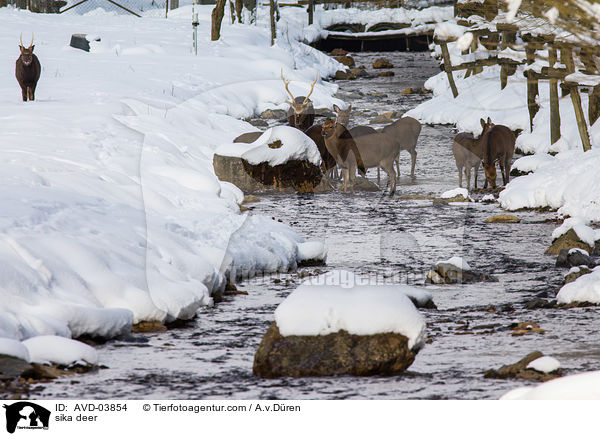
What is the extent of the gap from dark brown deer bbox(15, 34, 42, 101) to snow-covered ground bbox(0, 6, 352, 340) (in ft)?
1.38

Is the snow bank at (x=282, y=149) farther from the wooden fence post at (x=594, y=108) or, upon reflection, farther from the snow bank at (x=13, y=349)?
the snow bank at (x=13, y=349)

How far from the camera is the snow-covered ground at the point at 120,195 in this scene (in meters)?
7.46

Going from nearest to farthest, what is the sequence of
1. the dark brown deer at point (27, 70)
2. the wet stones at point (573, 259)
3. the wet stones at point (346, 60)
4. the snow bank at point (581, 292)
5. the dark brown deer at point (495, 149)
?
the snow bank at point (581, 292), the wet stones at point (573, 259), the dark brown deer at point (495, 149), the dark brown deer at point (27, 70), the wet stones at point (346, 60)

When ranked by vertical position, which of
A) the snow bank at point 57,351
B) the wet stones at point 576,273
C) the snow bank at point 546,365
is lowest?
Result: the wet stones at point 576,273

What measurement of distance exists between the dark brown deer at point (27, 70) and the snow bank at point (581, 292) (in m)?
12.5

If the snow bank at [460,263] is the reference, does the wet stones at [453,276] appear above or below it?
below

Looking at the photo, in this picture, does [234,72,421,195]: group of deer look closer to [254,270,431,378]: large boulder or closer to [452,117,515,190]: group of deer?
[452,117,515,190]: group of deer

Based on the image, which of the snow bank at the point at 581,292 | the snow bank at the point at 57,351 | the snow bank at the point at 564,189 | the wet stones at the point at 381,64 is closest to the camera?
the snow bank at the point at 57,351

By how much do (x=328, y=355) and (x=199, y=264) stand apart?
3810mm

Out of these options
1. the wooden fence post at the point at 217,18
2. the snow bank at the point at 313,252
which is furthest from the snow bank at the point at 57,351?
the wooden fence post at the point at 217,18

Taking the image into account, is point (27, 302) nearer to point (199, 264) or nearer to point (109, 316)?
point (109, 316)

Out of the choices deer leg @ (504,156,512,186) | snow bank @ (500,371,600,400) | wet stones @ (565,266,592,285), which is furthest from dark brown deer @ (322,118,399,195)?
snow bank @ (500,371,600,400)

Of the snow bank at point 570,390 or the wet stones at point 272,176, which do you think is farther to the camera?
the wet stones at point 272,176

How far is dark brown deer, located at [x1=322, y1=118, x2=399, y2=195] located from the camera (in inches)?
579
